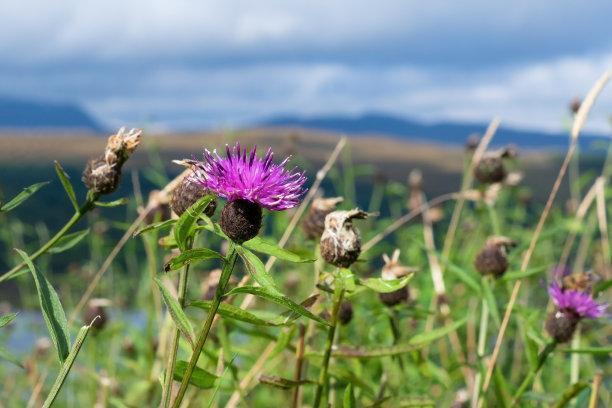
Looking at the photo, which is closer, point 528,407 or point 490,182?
point 528,407

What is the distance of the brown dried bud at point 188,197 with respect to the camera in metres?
0.79

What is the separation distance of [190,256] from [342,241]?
9.4 inches

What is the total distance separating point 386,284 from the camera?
0.80 meters

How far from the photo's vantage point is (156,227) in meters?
0.69

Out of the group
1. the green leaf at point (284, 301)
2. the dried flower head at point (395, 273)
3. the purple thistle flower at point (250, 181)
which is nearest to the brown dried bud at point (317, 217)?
the dried flower head at point (395, 273)

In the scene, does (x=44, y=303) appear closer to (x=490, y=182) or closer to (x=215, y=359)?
(x=215, y=359)

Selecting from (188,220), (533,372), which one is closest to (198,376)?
(188,220)

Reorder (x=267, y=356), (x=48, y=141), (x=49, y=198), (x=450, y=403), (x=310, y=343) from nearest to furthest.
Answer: (x=267, y=356)
(x=310, y=343)
(x=450, y=403)
(x=49, y=198)
(x=48, y=141)

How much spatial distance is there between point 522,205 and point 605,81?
2.84m

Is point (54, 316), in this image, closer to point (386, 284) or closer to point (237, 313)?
point (237, 313)

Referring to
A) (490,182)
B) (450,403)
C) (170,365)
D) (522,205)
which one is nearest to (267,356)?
(170,365)

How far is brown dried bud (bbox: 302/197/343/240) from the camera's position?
1.16m

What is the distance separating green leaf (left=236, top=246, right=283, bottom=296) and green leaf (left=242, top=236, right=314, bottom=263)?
0.02 metres

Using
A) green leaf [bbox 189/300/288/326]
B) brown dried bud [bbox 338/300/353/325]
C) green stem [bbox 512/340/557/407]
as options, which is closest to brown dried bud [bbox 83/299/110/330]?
brown dried bud [bbox 338/300/353/325]
